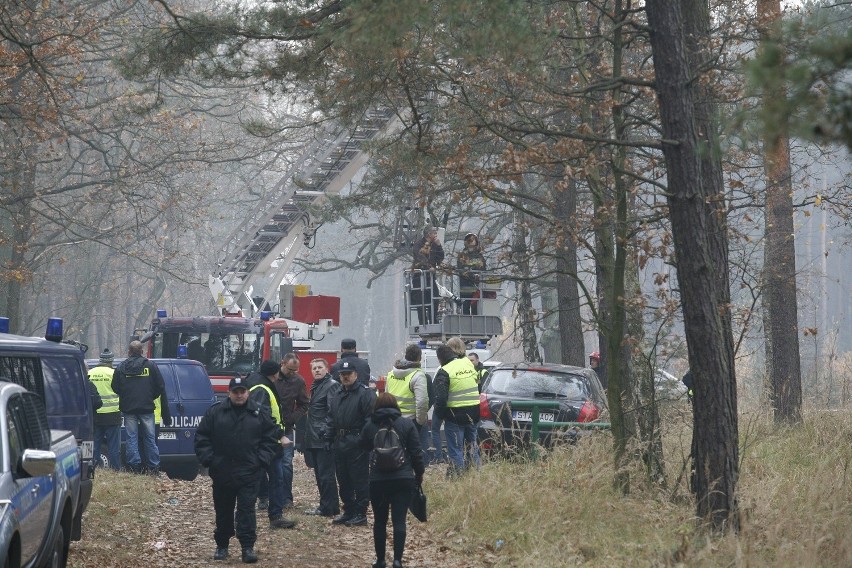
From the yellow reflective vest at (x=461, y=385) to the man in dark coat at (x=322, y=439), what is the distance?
1.66 m

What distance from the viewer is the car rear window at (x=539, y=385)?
1551 cm

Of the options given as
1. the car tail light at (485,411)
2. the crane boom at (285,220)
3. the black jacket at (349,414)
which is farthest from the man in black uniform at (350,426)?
the crane boom at (285,220)

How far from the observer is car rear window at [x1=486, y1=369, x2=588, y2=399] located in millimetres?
15508

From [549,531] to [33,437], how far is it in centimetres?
473

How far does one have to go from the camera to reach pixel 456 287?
23.3m

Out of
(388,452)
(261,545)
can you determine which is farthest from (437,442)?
(388,452)

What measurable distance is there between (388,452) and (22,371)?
3.12 meters

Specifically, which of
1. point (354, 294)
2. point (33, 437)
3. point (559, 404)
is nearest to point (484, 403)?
point (559, 404)

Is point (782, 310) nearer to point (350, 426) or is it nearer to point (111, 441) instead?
point (350, 426)

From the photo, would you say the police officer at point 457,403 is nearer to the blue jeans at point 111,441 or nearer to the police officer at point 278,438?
the police officer at point 278,438

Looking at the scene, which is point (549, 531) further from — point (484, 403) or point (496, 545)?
point (484, 403)

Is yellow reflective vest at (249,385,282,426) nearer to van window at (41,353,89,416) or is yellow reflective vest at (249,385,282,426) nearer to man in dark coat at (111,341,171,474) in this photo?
van window at (41,353,89,416)

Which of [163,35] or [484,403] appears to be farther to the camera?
[484,403]

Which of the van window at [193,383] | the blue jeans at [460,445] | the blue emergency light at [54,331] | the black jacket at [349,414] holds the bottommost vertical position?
the blue jeans at [460,445]
